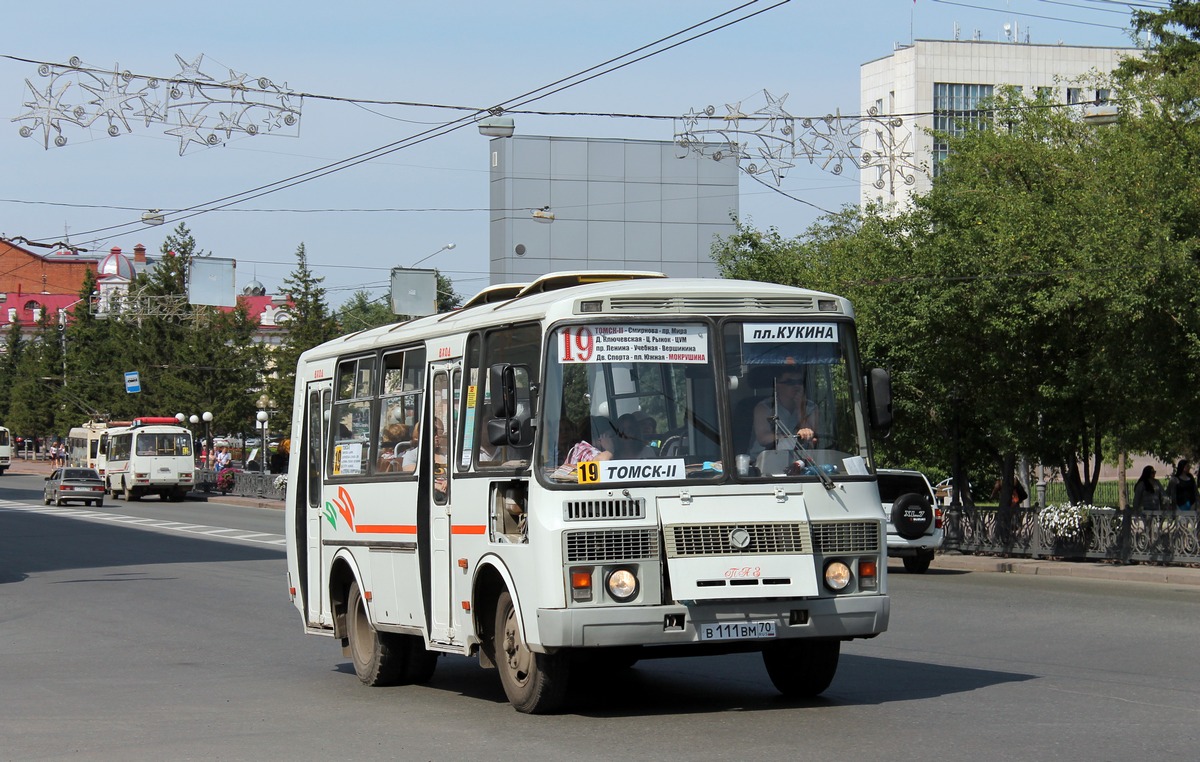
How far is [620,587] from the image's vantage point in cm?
971

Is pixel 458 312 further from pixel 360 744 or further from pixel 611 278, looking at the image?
pixel 360 744

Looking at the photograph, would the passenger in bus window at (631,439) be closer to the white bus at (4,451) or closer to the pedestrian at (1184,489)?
A: the pedestrian at (1184,489)

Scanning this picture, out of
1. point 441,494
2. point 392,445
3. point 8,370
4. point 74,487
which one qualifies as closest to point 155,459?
point 74,487

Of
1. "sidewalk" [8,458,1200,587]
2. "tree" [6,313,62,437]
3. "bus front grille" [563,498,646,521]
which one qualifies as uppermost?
"tree" [6,313,62,437]

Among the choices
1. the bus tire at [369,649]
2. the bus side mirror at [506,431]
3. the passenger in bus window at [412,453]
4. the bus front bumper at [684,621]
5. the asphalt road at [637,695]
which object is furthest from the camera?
the bus tire at [369,649]

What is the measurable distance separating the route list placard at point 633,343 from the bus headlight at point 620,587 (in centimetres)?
142

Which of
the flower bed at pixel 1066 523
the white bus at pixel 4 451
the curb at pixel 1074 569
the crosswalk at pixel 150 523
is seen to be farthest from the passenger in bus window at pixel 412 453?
the white bus at pixel 4 451

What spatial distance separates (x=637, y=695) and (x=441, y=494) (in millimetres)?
2094

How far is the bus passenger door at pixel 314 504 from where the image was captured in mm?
13766

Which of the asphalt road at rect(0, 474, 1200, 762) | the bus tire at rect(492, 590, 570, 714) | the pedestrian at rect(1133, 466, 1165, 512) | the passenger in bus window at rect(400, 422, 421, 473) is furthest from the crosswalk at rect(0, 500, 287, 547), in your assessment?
the bus tire at rect(492, 590, 570, 714)

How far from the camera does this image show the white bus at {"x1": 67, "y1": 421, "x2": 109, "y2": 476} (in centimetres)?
7688

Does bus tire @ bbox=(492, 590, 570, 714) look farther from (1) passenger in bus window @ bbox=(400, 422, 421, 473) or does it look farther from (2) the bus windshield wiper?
(2) the bus windshield wiper

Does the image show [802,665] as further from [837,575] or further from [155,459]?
[155,459]

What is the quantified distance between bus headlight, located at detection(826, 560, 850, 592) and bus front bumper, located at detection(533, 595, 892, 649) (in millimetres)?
95
